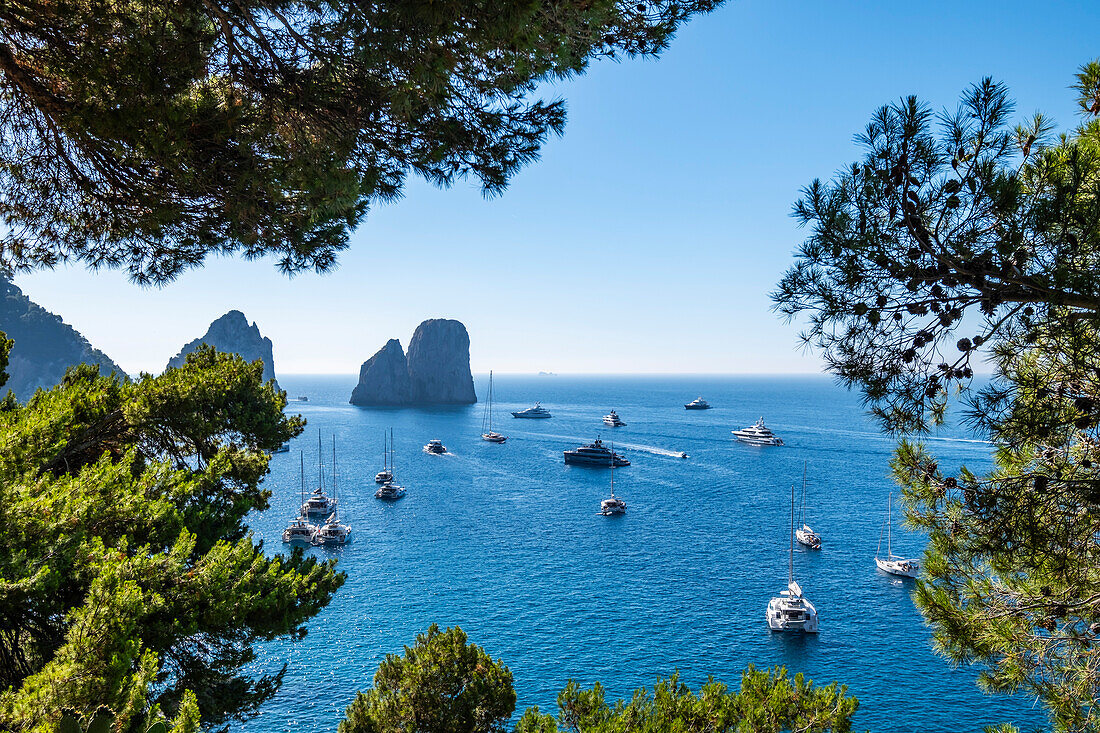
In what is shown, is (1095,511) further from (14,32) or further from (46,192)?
(46,192)

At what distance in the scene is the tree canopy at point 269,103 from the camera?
4.00m

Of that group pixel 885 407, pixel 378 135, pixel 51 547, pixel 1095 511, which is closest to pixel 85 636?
pixel 51 547

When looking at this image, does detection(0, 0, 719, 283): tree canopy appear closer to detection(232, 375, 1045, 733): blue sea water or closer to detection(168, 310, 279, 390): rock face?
detection(232, 375, 1045, 733): blue sea water

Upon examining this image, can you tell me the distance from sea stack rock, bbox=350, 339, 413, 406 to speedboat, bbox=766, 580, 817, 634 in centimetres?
10187

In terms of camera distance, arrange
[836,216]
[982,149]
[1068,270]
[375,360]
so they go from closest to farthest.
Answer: [1068,270] → [982,149] → [836,216] → [375,360]

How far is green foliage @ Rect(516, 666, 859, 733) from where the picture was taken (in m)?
7.72

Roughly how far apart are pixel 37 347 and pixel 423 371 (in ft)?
207

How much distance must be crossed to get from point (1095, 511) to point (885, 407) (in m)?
1.81

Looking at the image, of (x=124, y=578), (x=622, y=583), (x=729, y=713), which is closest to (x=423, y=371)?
(x=622, y=583)

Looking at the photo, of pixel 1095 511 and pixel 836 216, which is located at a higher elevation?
pixel 836 216

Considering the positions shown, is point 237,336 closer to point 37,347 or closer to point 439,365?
point 37,347

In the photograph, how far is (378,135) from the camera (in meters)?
5.46

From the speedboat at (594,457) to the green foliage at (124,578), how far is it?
46.2 m

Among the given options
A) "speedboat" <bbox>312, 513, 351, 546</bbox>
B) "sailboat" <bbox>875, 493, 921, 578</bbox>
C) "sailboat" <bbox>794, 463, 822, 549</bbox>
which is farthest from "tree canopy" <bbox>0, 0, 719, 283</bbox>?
"sailboat" <bbox>794, 463, 822, 549</bbox>
